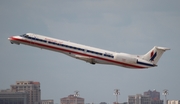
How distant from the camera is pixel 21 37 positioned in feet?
508

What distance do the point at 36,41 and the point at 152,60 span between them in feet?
104

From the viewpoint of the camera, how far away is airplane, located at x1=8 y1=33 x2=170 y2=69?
150000mm

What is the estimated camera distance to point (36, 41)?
499 feet

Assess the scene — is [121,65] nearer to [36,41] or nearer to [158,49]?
[158,49]

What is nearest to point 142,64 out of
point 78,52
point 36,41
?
point 78,52

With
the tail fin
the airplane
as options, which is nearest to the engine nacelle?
the airplane

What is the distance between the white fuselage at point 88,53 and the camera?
492 feet

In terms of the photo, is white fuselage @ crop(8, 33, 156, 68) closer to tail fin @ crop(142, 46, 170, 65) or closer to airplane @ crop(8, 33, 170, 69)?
airplane @ crop(8, 33, 170, 69)

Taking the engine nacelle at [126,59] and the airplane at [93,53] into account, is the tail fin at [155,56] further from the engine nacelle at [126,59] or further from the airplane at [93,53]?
the engine nacelle at [126,59]

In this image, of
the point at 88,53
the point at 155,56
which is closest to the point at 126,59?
the point at 155,56

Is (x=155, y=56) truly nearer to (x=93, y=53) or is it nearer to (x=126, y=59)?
(x=126, y=59)

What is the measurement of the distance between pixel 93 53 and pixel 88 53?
1323mm

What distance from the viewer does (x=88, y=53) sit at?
14988cm

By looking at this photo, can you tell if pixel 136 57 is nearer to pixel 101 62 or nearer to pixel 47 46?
pixel 101 62
